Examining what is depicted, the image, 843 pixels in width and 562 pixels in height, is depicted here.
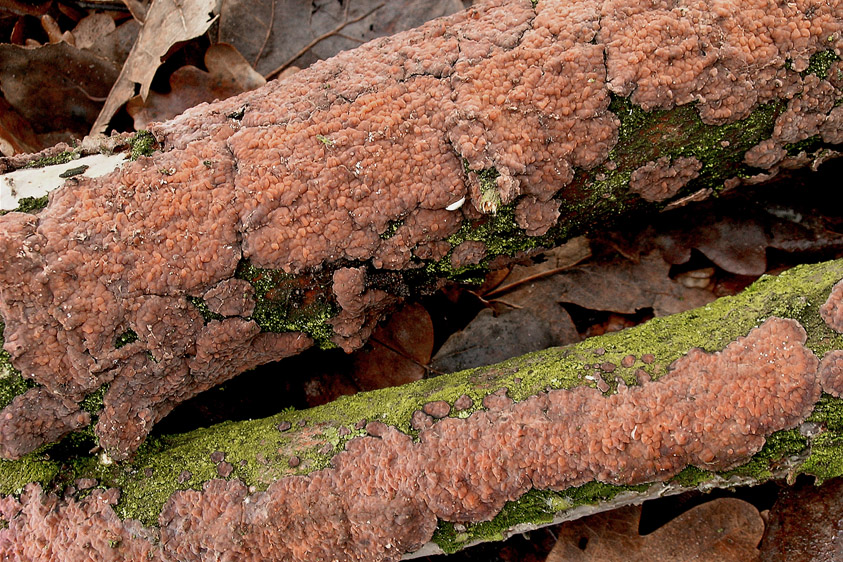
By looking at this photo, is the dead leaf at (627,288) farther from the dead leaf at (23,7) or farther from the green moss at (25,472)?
the dead leaf at (23,7)

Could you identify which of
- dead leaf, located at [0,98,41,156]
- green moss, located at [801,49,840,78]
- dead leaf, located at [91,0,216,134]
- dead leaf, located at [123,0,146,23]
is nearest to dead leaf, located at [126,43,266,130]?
dead leaf, located at [91,0,216,134]

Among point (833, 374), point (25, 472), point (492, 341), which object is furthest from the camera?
point (492, 341)

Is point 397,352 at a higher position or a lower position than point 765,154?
lower

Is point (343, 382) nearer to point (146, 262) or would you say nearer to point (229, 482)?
point (229, 482)

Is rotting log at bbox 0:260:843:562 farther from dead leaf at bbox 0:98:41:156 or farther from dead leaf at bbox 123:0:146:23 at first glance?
dead leaf at bbox 123:0:146:23

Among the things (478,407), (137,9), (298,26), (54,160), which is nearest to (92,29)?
(137,9)

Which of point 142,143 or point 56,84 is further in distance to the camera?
point 56,84

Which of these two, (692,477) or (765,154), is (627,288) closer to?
(765,154)
